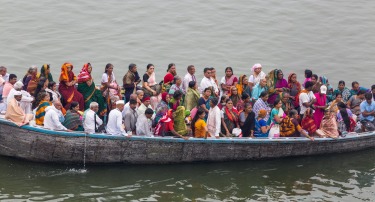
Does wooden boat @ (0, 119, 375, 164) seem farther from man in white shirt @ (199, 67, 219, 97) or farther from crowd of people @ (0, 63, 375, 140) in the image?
man in white shirt @ (199, 67, 219, 97)

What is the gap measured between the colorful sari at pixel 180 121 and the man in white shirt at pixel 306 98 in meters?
2.97

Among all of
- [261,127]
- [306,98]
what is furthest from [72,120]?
[306,98]

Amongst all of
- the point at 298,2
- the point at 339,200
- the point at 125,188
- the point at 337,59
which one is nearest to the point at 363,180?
the point at 339,200

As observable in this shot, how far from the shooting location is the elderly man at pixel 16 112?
1783 cm

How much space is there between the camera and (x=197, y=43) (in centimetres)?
2864

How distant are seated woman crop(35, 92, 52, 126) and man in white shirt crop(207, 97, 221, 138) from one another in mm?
3384

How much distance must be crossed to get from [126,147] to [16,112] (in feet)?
7.84

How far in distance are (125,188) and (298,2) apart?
16.0 metres

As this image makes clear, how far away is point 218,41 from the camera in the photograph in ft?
94.8

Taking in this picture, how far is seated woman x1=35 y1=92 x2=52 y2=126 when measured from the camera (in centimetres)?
1775

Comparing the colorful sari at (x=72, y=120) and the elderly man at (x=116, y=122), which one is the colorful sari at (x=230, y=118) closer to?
the elderly man at (x=116, y=122)

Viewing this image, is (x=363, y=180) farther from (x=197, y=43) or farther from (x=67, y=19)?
→ (x=67, y=19)

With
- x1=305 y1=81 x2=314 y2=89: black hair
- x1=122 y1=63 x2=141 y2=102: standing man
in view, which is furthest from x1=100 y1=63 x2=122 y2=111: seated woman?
x1=305 y1=81 x2=314 y2=89: black hair

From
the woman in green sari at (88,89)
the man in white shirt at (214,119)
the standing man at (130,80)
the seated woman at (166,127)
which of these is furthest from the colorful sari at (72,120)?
the man in white shirt at (214,119)
